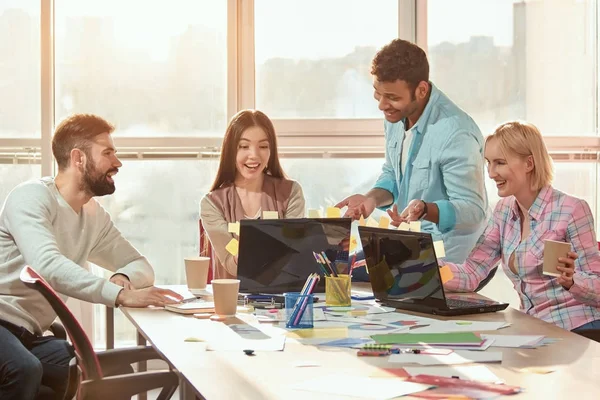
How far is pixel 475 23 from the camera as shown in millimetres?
4594

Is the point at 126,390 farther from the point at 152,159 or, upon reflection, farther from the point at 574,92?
the point at 574,92

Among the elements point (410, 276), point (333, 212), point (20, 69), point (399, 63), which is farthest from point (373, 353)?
point (20, 69)

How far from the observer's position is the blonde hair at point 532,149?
2725 mm

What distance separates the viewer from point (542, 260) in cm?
264

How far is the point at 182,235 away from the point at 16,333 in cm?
169

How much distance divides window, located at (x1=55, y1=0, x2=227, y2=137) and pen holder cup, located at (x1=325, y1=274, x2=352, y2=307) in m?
2.04

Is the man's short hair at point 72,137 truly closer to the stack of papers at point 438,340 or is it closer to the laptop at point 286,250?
the laptop at point 286,250

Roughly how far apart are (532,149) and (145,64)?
230 centimetres

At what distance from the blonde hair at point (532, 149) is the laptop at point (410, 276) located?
425 millimetres

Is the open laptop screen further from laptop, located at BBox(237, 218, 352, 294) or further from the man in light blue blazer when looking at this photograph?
the man in light blue blazer

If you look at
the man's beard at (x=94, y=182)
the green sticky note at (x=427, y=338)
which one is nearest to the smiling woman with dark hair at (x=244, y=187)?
the man's beard at (x=94, y=182)

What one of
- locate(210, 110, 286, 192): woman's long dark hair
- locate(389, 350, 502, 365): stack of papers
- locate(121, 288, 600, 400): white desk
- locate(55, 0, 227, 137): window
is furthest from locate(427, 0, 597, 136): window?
locate(389, 350, 502, 365): stack of papers

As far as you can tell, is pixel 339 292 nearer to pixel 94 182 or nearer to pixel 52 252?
pixel 52 252

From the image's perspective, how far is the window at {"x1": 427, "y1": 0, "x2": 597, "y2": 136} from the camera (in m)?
4.58
